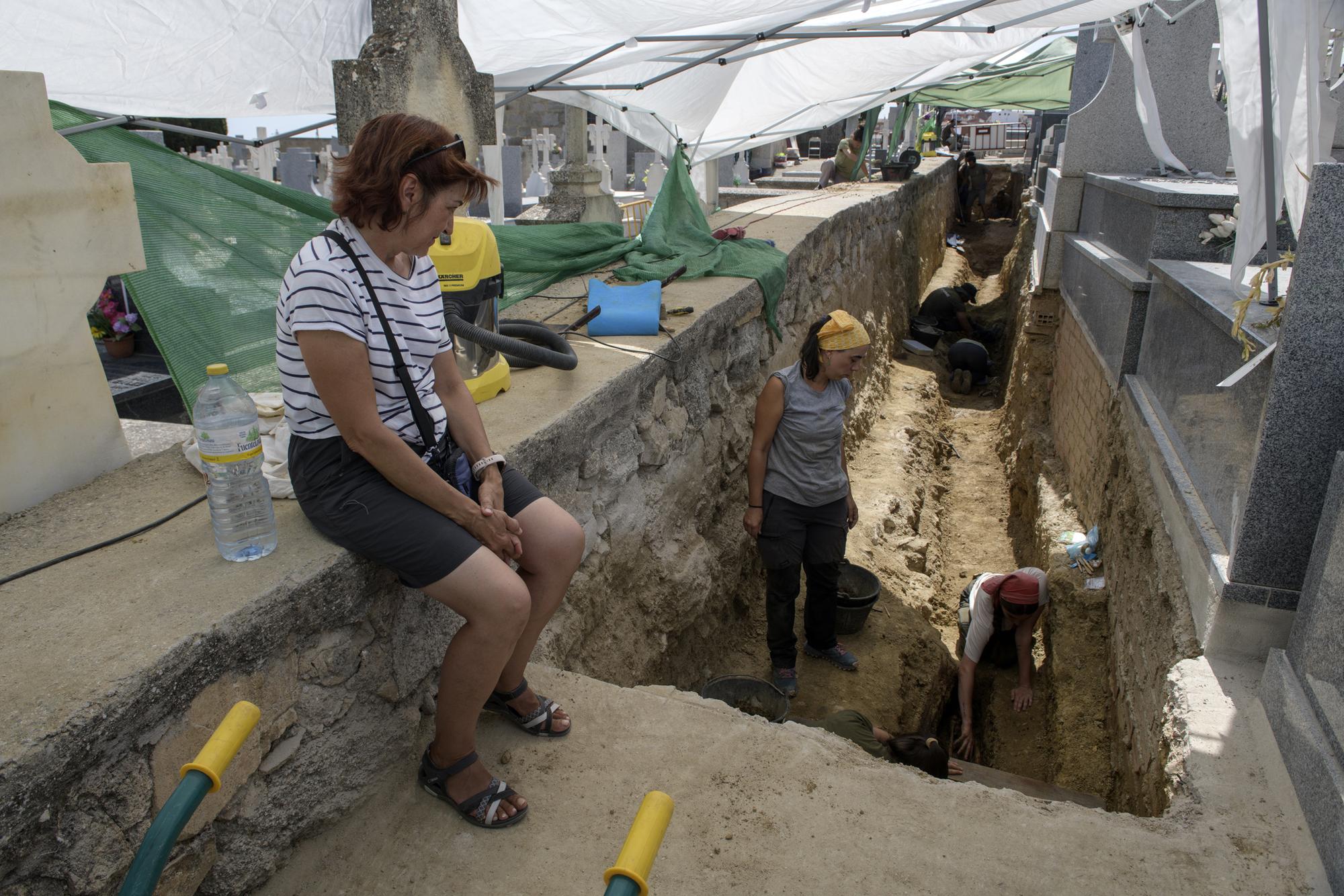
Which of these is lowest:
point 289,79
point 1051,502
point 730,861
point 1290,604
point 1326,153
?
point 1051,502

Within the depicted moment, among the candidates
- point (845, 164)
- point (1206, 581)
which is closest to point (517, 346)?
point (1206, 581)

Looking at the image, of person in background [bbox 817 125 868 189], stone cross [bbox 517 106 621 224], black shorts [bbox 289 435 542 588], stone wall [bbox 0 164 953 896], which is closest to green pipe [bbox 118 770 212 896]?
stone wall [bbox 0 164 953 896]

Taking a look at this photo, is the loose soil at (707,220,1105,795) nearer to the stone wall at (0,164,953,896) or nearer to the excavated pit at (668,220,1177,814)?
the excavated pit at (668,220,1177,814)

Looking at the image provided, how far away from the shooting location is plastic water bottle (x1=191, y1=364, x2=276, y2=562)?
2027 mm

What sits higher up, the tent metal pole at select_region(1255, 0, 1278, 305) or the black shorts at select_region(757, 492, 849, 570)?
the tent metal pole at select_region(1255, 0, 1278, 305)

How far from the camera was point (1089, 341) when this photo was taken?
6238 millimetres

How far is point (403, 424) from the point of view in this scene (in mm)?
2146

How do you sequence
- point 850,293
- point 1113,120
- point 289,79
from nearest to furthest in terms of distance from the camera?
point 289,79
point 1113,120
point 850,293

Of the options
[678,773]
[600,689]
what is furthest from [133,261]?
[678,773]

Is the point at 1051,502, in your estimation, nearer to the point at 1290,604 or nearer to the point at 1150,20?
the point at 1290,604

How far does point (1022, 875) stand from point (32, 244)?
2.82 m

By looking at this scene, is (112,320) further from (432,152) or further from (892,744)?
(892,744)

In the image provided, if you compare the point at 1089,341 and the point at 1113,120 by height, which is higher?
the point at 1113,120

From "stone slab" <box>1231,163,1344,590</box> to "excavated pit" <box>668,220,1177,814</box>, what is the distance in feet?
2.37
